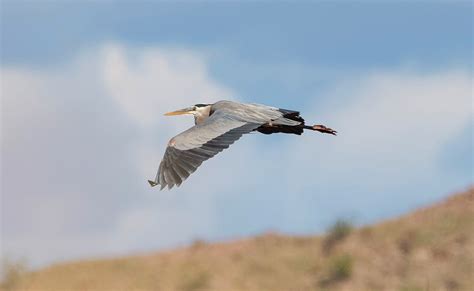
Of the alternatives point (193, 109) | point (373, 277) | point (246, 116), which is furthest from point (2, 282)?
point (246, 116)

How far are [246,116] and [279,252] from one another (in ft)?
68.8

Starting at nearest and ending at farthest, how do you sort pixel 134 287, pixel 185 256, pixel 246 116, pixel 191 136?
pixel 191 136, pixel 246 116, pixel 134 287, pixel 185 256

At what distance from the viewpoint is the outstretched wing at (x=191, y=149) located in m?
9.53

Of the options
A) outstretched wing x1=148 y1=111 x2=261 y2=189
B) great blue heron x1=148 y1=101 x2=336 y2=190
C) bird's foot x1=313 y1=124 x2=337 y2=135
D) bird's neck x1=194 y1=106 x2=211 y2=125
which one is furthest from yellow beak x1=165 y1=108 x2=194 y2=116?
outstretched wing x1=148 y1=111 x2=261 y2=189

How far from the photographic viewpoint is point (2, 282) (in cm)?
3147

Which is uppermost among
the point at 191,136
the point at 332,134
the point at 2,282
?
the point at 2,282

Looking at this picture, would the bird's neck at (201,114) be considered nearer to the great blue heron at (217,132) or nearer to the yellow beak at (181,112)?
the yellow beak at (181,112)

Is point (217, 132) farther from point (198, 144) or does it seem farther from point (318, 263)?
point (318, 263)

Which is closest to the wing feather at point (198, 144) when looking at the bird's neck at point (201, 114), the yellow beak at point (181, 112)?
the bird's neck at point (201, 114)

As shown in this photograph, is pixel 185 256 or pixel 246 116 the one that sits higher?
pixel 185 256

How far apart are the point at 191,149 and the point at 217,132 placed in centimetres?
48

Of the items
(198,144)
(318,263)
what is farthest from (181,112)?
(318,263)

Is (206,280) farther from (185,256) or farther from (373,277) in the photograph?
(373,277)

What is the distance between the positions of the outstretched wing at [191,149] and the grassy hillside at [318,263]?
19.6 m
